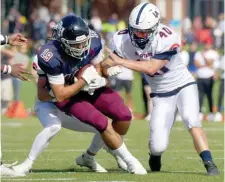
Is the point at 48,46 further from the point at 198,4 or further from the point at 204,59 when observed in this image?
the point at 198,4

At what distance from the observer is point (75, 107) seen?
7387 millimetres

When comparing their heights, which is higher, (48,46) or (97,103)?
(48,46)

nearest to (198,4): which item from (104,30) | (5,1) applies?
(5,1)

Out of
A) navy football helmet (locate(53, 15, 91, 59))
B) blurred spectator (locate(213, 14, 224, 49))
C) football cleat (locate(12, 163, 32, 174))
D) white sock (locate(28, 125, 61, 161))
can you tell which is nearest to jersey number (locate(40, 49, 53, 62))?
navy football helmet (locate(53, 15, 91, 59))

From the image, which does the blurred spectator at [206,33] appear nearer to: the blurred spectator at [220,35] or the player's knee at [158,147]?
the blurred spectator at [220,35]

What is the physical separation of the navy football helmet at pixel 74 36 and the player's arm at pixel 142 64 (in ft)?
0.84

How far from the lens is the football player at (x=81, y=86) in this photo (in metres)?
7.28

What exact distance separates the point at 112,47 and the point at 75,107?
2.38 ft

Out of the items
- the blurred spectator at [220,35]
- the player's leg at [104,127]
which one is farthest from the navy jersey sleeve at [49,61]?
the blurred spectator at [220,35]

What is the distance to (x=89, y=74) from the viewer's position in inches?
286

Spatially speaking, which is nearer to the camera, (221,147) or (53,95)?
(53,95)

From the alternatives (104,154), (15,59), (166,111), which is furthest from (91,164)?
(15,59)

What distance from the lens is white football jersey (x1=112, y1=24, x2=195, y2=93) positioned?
25.2 feet

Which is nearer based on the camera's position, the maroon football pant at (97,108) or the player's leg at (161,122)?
the maroon football pant at (97,108)
